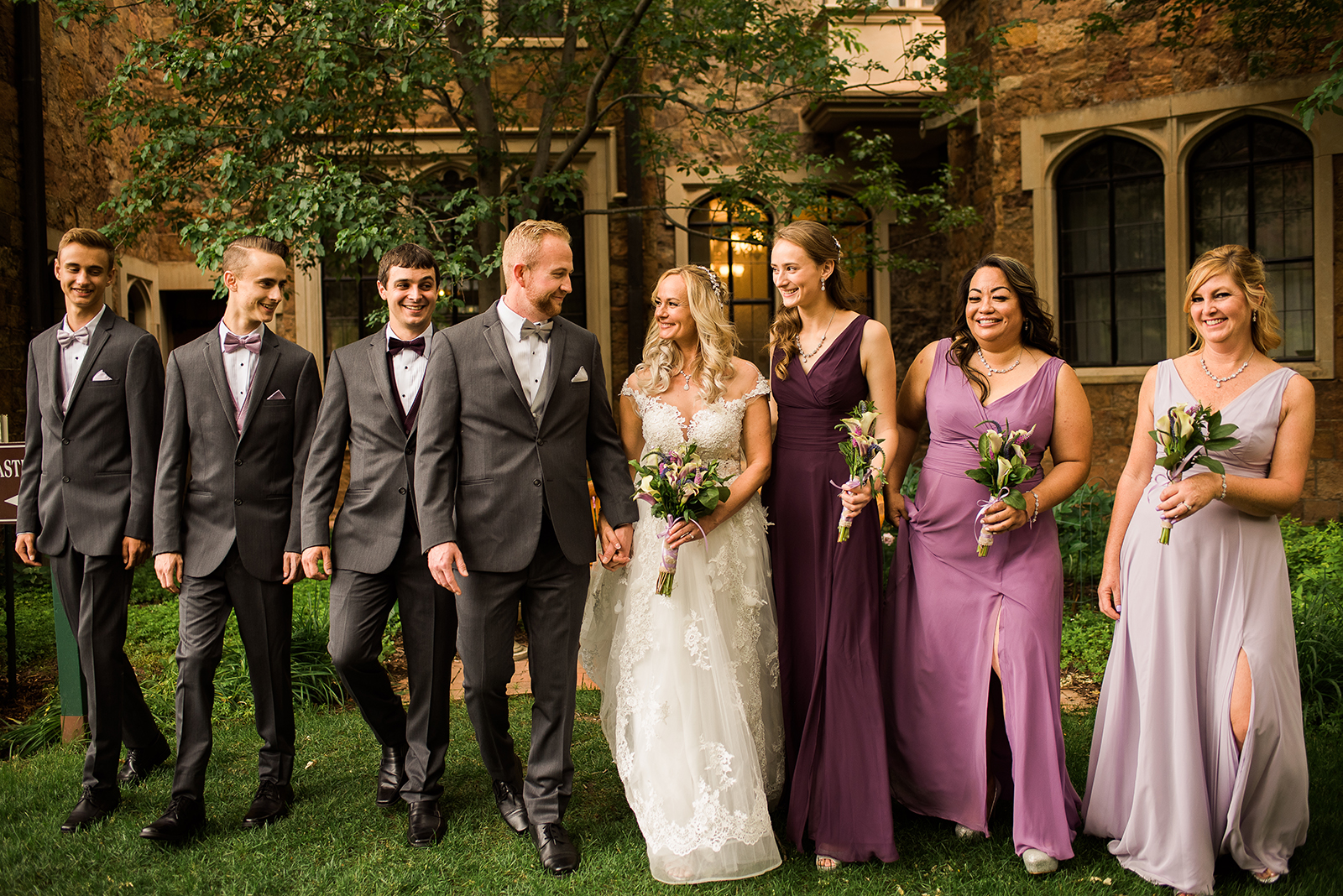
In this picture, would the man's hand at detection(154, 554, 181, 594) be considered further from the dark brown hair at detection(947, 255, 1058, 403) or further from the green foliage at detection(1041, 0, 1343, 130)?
the green foliage at detection(1041, 0, 1343, 130)

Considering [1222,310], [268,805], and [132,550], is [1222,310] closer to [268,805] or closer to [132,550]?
[268,805]

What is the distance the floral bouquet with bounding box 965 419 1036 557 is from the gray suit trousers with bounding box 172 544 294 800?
280 centimetres

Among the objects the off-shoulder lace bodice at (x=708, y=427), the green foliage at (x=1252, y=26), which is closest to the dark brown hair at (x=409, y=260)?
the off-shoulder lace bodice at (x=708, y=427)

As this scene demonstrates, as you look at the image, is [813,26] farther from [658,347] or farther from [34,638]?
[34,638]

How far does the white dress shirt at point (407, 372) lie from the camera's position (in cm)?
384

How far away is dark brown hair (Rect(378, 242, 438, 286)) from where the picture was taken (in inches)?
151

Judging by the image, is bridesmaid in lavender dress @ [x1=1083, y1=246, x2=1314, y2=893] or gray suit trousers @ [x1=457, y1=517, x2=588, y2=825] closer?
bridesmaid in lavender dress @ [x1=1083, y1=246, x2=1314, y2=893]

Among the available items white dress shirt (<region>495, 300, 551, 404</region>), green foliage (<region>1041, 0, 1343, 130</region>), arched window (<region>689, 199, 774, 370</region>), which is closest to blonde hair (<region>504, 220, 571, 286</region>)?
white dress shirt (<region>495, 300, 551, 404</region>)

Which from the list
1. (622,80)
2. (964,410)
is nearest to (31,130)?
(622,80)

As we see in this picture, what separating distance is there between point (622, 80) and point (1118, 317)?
5891mm

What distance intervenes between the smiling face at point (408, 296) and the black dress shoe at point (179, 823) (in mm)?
2006

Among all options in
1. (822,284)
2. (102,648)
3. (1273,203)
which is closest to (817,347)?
(822,284)

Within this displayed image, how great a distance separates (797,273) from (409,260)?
5.13 ft

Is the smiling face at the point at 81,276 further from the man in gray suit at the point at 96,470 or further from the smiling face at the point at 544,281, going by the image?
the smiling face at the point at 544,281
